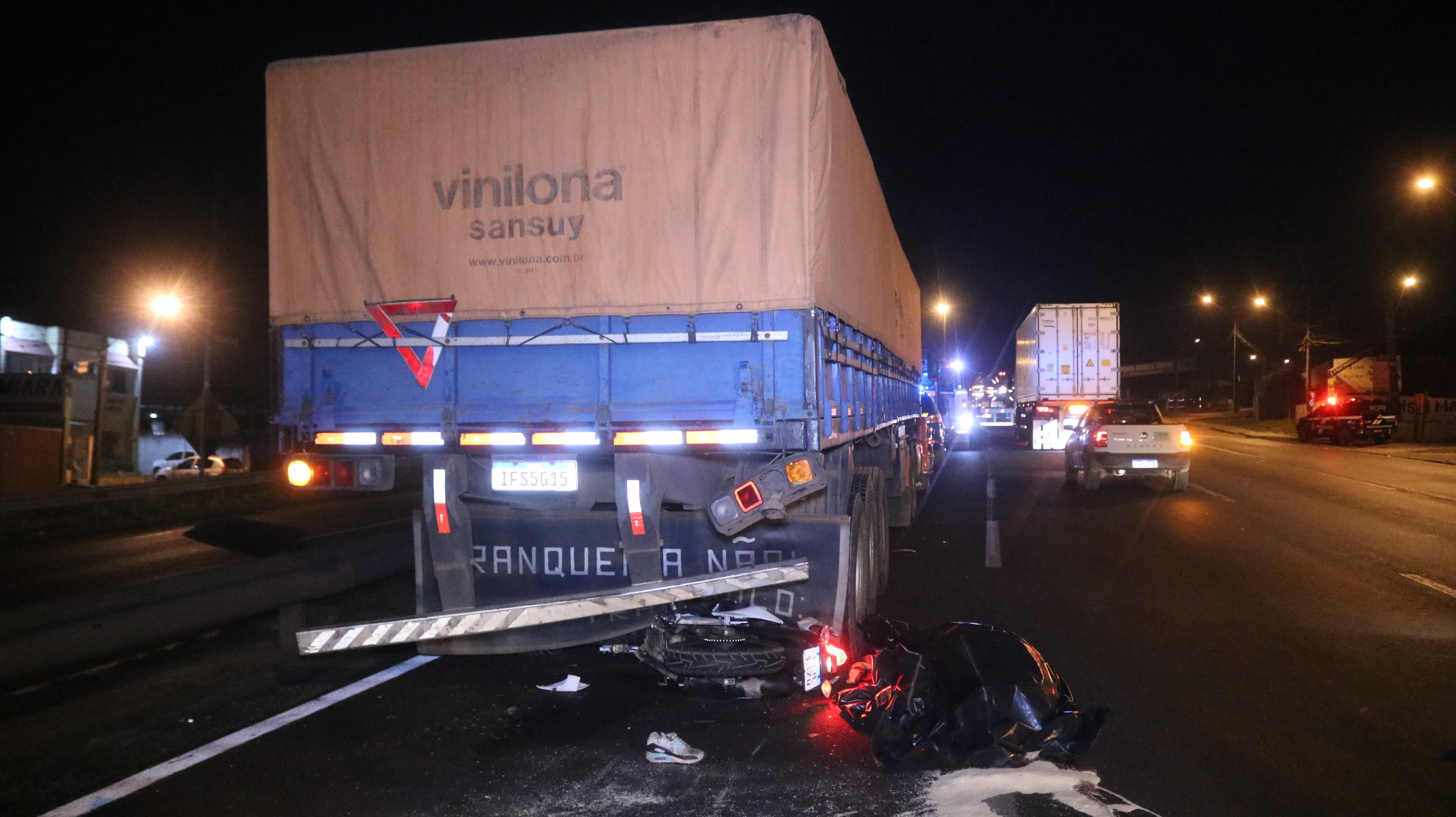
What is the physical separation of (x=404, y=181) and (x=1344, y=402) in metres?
39.3

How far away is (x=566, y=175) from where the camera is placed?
219 inches

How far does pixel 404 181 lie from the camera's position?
19.0ft

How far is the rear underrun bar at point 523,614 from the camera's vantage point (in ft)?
17.8

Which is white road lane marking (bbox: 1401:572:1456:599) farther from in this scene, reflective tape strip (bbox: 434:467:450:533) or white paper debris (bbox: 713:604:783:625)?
reflective tape strip (bbox: 434:467:450:533)

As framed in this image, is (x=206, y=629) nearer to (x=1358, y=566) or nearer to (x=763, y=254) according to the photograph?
(x=763, y=254)

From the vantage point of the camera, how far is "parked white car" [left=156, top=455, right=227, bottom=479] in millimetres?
23719

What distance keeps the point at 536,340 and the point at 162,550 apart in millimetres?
10513

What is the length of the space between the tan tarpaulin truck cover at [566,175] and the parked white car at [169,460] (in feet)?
78.1

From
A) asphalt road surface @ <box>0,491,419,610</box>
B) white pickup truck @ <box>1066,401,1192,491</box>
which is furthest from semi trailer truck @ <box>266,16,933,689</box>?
white pickup truck @ <box>1066,401,1192,491</box>

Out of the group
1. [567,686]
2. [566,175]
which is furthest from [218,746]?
[566,175]

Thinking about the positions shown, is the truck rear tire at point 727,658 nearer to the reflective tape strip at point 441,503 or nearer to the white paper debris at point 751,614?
the white paper debris at point 751,614

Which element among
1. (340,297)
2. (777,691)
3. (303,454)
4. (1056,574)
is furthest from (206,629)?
(1056,574)

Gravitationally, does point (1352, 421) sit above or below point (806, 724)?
above

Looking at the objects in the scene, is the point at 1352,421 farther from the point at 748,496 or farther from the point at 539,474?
the point at 539,474
